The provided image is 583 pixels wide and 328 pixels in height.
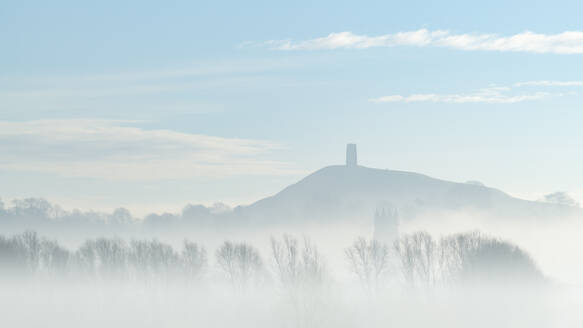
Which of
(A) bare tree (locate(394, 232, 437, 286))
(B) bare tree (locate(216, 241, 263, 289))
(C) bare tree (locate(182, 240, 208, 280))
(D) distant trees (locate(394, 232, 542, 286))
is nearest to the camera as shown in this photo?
(D) distant trees (locate(394, 232, 542, 286))

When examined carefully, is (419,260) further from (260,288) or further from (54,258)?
(54,258)

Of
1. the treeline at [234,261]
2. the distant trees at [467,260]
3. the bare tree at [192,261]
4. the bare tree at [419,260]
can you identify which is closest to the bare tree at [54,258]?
the treeline at [234,261]

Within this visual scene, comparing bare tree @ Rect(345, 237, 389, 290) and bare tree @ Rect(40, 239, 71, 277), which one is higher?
bare tree @ Rect(40, 239, 71, 277)

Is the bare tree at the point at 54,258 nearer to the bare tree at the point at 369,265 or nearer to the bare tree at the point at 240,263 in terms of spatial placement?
the bare tree at the point at 240,263

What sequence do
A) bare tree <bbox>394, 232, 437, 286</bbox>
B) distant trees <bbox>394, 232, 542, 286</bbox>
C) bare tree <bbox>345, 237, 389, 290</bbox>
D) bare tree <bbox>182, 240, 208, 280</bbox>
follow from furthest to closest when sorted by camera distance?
bare tree <bbox>345, 237, 389, 290</bbox>, bare tree <bbox>182, 240, 208, 280</bbox>, bare tree <bbox>394, 232, 437, 286</bbox>, distant trees <bbox>394, 232, 542, 286</bbox>

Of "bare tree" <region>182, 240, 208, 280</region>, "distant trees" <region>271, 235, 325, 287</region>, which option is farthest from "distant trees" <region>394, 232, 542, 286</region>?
"bare tree" <region>182, 240, 208, 280</region>

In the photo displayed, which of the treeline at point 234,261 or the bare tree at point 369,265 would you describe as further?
the bare tree at point 369,265

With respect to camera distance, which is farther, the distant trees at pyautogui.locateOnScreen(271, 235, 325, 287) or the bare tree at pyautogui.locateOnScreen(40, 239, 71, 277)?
the bare tree at pyautogui.locateOnScreen(40, 239, 71, 277)

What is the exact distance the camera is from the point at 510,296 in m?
121

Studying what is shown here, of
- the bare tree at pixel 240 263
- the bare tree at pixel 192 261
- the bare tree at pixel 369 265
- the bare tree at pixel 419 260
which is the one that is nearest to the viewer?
the bare tree at pixel 419 260

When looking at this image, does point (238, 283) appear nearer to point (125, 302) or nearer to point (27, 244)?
point (125, 302)

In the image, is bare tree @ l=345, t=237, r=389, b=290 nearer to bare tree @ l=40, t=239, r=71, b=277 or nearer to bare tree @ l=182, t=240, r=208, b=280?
bare tree @ l=182, t=240, r=208, b=280

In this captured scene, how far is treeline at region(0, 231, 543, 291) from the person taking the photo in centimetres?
12538

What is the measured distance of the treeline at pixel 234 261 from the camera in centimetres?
12538
